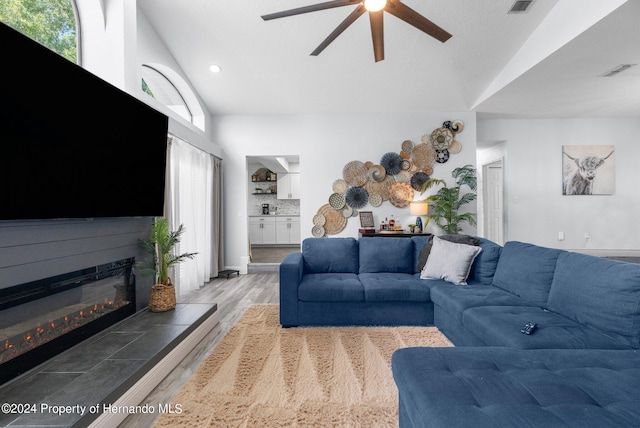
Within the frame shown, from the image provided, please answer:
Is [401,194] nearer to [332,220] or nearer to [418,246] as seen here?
[332,220]

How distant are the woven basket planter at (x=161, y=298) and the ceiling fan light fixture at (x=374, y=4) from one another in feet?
9.53

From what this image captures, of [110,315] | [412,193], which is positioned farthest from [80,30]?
[412,193]

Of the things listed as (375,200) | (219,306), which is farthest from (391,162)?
(219,306)

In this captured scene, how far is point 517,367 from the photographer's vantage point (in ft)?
4.33

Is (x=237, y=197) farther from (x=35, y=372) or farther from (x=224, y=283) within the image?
(x=35, y=372)

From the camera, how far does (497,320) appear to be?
1929 millimetres

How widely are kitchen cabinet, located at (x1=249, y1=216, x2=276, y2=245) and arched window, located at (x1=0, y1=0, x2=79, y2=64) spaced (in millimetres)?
6089

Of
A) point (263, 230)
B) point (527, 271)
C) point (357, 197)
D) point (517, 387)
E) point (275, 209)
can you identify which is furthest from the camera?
point (275, 209)

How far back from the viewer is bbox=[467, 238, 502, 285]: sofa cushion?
114 inches

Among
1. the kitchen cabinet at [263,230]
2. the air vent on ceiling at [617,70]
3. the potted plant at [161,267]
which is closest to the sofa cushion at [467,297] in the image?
the potted plant at [161,267]

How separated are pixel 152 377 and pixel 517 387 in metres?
2.01

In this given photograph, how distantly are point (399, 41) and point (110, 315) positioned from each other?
14.2 ft

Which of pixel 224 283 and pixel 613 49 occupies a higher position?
pixel 613 49

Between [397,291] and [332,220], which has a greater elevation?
[332,220]
